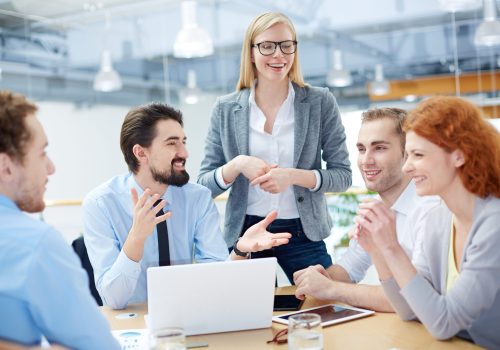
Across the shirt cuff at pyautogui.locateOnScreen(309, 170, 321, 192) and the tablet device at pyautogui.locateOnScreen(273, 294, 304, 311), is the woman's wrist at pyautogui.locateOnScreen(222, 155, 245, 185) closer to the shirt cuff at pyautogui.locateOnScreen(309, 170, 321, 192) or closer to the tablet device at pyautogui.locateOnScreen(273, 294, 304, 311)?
the shirt cuff at pyautogui.locateOnScreen(309, 170, 321, 192)

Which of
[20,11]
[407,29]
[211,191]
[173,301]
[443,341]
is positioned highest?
[20,11]

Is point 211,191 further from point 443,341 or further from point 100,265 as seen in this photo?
point 443,341

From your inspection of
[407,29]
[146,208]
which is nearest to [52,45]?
[407,29]

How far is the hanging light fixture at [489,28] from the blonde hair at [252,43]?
3.85m

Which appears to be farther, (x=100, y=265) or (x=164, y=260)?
(x=164, y=260)

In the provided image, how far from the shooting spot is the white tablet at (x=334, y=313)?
1.73m

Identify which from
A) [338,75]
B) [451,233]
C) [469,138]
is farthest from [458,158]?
[338,75]

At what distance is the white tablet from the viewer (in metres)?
1.73

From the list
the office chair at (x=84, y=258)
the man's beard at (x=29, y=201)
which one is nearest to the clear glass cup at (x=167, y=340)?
the man's beard at (x=29, y=201)

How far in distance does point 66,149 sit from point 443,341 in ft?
19.4

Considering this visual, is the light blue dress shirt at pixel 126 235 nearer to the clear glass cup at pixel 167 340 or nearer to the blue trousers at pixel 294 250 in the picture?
the blue trousers at pixel 294 250

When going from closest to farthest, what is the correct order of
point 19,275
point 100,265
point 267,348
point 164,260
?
point 19,275 < point 267,348 < point 100,265 < point 164,260

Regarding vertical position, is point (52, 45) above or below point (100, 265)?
above

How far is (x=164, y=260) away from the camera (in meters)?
2.26
